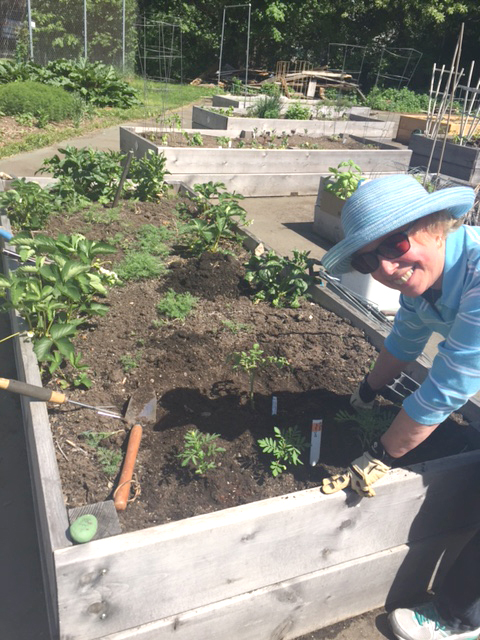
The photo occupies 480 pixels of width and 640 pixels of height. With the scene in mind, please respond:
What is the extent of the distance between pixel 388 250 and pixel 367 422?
3.47 feet

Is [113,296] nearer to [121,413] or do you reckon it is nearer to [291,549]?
[121,413]

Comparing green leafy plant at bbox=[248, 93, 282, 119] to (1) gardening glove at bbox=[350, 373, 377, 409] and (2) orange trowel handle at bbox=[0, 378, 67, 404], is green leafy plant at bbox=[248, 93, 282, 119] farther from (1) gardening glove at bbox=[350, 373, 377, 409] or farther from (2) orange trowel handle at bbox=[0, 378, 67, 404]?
(2) orange trowel handle at bbox=[0, 378, 67, 404]

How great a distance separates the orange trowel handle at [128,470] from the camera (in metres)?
2.06

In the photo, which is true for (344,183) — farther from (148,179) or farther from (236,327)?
(236,327)

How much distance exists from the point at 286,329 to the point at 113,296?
1238 mm

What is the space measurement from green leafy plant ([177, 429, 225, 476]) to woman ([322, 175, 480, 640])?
0.55 metres

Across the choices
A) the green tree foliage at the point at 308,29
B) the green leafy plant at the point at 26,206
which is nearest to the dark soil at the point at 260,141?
the green leafy plant at the point at 26,206

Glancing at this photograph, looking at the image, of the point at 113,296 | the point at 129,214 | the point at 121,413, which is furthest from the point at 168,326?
the point at 129,214

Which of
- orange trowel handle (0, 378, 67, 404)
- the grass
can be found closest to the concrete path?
orange trowel handle (0, 378, 67, 404)

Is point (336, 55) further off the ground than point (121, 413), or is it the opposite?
point (336, 55)

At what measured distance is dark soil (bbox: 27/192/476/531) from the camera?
2.24 m

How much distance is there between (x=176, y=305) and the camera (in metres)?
3.66

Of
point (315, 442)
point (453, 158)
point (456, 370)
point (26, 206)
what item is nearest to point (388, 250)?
point (456, 370)

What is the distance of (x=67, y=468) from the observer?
2273 mm
